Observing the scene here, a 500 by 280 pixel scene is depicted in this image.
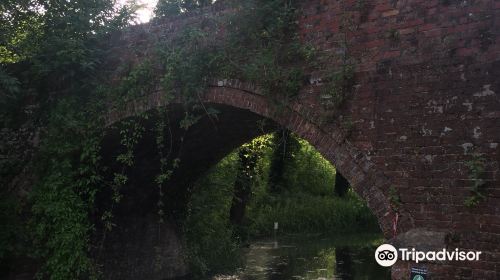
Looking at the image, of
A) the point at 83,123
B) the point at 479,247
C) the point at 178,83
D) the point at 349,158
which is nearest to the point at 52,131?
the point at 83,123

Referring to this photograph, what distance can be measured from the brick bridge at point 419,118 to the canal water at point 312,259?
6.17 meters

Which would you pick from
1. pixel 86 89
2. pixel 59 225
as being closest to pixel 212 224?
pixel 59 225

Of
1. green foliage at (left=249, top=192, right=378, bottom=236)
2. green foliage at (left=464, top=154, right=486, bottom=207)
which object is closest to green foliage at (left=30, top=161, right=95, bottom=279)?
green foliage at (left=464, top=154, right=486, bottom=207)

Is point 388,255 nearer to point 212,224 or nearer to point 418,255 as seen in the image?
point 418,255

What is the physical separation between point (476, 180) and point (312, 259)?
30.2 feet

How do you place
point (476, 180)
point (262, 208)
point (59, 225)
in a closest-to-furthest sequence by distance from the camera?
point (476, 180) → point (59, 225) → point (262, 208)

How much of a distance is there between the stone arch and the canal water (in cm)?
559

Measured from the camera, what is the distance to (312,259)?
12562mm

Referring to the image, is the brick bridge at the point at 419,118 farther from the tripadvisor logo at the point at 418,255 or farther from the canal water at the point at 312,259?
the canal water at the point at 312,259

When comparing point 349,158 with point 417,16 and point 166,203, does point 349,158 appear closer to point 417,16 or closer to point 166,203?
point 417,16

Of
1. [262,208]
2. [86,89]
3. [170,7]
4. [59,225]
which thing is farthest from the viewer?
[262,208]

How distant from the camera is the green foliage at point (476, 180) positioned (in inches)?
150

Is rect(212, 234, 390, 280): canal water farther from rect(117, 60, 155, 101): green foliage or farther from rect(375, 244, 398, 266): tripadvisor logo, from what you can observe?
rect(375, 244, 398, 266): tripadvisor logo

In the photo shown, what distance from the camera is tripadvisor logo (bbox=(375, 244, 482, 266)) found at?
3.83 meters
